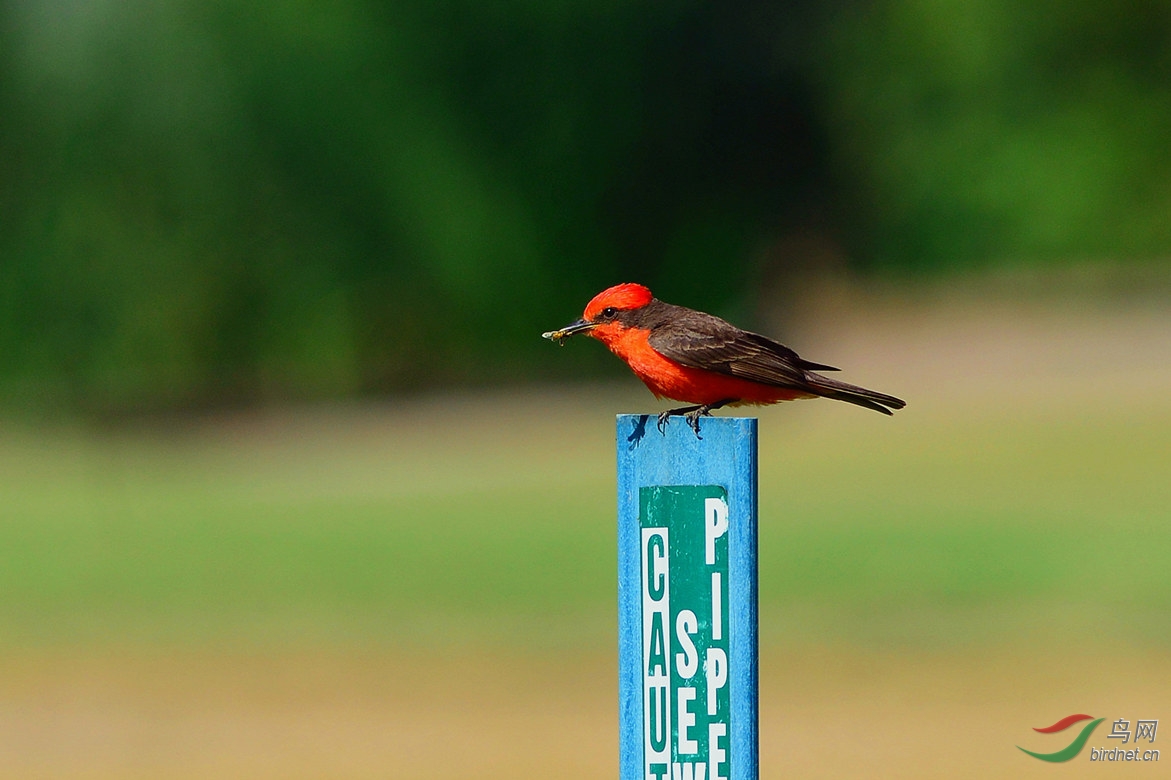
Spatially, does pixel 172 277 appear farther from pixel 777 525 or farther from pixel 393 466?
pixel 777 525

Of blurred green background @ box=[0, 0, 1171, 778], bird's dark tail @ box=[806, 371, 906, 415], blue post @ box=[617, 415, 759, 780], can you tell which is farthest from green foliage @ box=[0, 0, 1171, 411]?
blue post @ box=[617, 415, 759, 780]

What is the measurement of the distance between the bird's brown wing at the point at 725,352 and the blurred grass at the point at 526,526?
979cm

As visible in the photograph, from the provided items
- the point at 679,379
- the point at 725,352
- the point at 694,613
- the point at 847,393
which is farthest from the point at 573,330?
the point at 694,613

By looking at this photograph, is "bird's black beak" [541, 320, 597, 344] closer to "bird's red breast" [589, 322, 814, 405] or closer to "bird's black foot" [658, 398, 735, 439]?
"bird's red breast" [589, 322, 814, 405]

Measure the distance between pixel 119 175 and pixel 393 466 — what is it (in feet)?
24.1

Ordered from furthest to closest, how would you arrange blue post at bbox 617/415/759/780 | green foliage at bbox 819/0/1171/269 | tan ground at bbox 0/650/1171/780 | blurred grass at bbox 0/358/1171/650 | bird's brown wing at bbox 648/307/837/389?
green foliage at bbox 819/0/1171/269 → blurred grass at bbox 0/358/1171/650 → tan ground at bbox 0/650/1171/780 → bird's brown wing at bbox 648/307/837/389 → blue post at bbox 617/415/759/780

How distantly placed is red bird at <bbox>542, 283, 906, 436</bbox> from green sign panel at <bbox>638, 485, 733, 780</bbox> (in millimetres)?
1480

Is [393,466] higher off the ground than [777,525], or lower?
higher

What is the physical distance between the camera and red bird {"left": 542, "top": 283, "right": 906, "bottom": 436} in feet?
17.5

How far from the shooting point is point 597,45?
28.2 meters

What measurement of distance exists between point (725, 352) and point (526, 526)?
15322mm

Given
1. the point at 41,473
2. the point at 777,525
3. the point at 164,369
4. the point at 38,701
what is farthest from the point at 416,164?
the point at 38,701

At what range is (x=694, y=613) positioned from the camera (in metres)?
3.87

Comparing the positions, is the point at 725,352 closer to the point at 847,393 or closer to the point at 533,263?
the point at 847,393
